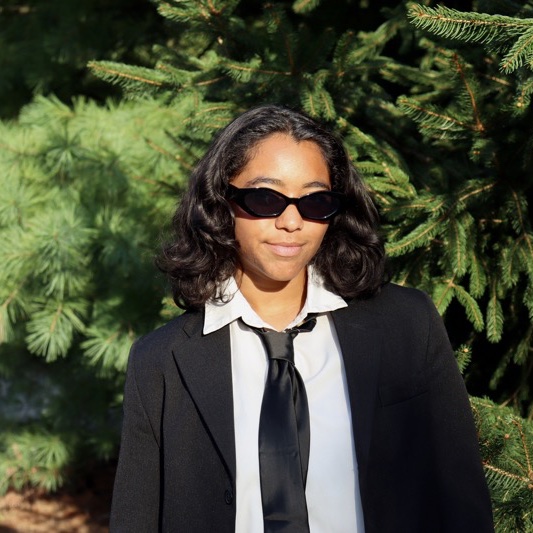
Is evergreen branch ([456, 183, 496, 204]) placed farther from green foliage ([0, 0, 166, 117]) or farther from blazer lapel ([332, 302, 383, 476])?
green foliage ([0, 0, 166, 117])

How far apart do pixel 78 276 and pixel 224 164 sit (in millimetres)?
1945

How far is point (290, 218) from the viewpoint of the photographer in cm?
184

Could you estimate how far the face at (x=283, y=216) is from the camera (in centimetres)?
186

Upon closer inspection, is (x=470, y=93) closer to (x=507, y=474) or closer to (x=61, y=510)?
(x=507, y=474)

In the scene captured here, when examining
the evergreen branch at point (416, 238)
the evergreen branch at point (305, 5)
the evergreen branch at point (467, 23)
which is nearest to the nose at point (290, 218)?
the evergreen branch at point (467, 23)

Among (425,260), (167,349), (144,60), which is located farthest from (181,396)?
(144,60)

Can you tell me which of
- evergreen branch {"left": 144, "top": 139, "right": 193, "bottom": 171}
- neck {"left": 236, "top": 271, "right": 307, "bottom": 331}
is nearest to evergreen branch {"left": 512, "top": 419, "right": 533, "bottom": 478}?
neck {"left": 236, "top": 271, "right": 307, "bottom": 331}

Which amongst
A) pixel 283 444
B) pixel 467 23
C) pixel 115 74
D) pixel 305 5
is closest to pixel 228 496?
pixel 283 444

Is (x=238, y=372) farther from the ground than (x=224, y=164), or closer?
closer

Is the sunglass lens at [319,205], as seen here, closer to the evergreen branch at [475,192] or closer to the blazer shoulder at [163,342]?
the blazer shoulder at [163,342]

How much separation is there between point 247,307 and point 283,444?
1.17 ft

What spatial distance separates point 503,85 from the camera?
2725 millimetres

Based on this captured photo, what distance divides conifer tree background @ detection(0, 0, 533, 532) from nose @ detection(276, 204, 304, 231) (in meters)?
0.55

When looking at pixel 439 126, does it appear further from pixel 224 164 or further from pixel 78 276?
pixel 78 276
